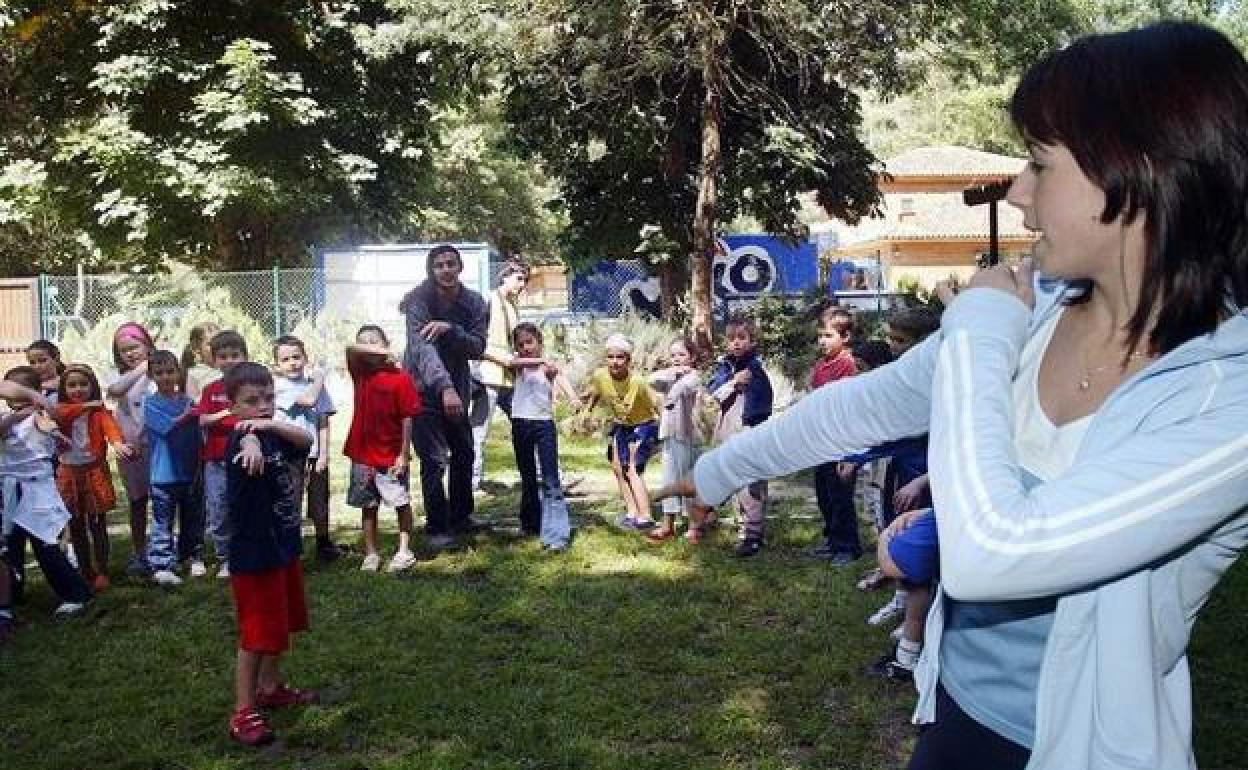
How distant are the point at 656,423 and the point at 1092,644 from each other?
672 centimetres

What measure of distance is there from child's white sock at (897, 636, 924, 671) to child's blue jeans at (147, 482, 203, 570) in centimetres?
447

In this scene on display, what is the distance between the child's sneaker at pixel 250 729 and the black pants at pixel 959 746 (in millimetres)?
3442

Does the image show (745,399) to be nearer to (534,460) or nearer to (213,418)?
(534,460)

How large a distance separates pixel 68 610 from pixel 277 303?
1313 centimetres

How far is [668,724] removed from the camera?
4535 millimetres

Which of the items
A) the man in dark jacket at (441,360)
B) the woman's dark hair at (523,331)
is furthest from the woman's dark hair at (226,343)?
the woman's dark hair at (523,331)

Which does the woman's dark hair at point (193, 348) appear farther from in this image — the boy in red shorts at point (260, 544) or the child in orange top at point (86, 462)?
the boy in red shorts at point (260, 544)

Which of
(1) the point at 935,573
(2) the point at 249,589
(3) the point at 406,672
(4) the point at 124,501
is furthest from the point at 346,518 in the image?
(1) the point at 935,573

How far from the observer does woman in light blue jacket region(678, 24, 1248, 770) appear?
1181mm

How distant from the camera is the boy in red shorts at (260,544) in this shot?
4418 millimetres

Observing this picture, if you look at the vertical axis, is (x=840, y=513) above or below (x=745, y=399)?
below

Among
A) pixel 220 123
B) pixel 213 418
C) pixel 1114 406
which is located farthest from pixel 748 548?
pixel 220 123

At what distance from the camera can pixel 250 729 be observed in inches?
174

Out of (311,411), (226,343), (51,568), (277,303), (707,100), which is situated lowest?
(51,568)
